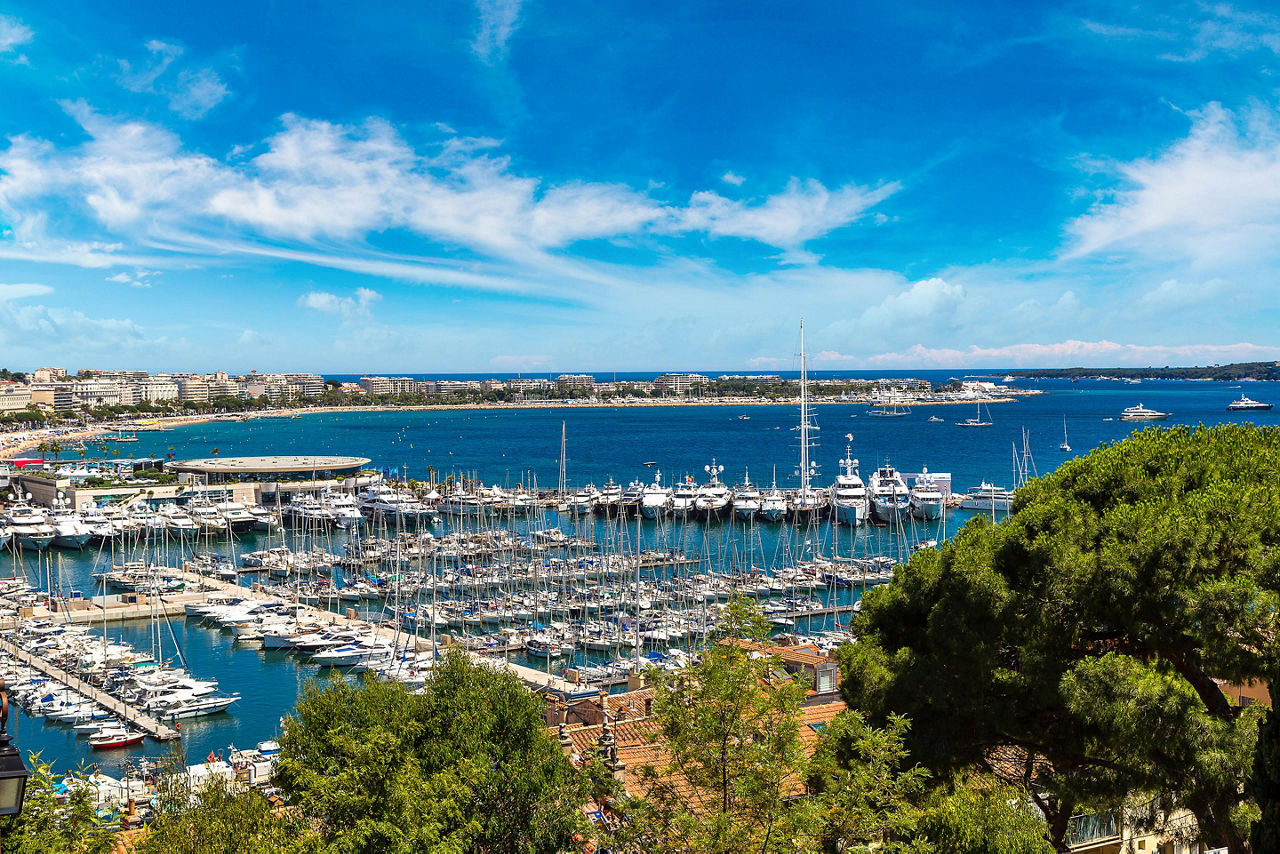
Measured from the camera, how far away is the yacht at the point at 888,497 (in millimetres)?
57344

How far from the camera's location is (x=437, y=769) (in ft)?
36.8

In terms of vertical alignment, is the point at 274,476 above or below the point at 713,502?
above

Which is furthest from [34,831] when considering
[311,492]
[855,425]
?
[855,425]

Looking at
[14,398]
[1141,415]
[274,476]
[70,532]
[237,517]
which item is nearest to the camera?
[70,532]

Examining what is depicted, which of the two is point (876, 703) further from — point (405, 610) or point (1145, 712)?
point (405, 610)

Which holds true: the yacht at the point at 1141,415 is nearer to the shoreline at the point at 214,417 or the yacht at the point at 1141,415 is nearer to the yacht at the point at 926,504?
the shoreline at the point at 214,417

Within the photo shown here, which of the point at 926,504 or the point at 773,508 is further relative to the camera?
the point at 773,508

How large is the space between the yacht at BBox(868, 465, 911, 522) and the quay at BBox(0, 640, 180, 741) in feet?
141

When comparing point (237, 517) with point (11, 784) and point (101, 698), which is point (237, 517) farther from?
point (11, 784)

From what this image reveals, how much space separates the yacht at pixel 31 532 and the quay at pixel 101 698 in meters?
22.9

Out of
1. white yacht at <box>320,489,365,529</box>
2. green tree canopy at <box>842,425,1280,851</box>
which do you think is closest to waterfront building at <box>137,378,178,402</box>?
white yacht at <box>320,489,365,529</box>

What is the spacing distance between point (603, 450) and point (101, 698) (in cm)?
8042

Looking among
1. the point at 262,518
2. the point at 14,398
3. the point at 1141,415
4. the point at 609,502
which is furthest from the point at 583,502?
the point at 14,398

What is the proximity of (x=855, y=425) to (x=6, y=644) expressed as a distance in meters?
120
